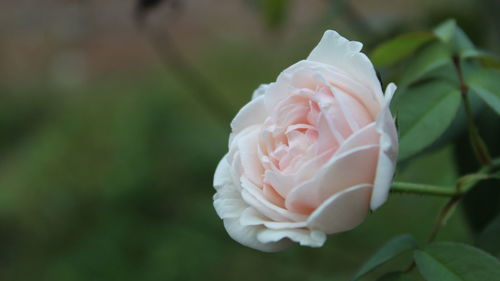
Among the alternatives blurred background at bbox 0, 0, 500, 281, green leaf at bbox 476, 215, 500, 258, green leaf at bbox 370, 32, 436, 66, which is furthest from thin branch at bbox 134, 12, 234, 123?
green leaf at bbox 476, 215, 500, 258

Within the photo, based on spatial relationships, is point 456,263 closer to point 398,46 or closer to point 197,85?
point 398,46

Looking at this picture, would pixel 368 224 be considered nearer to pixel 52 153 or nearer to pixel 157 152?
pixel 157 152

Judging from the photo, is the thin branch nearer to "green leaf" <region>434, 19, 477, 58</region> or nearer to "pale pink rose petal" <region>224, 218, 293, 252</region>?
"green leaf" <region>434, 19, 477, 58</region>

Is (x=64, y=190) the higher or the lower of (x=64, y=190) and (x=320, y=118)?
the lower

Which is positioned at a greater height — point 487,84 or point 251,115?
point 251,115

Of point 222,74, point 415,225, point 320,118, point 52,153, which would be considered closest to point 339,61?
point 320,118

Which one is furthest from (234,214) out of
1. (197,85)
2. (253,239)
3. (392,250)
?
(197,85)
